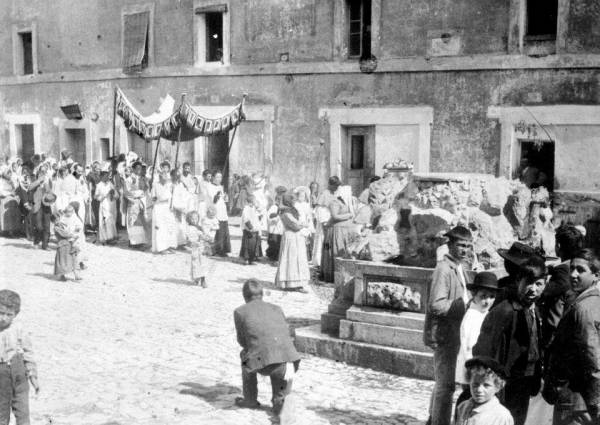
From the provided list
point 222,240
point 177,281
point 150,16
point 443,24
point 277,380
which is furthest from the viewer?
point 150,16

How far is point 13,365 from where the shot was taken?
18.4ft

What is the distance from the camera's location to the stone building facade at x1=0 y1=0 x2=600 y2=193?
50.0 feet

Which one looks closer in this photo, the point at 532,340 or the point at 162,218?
the point at 532,340

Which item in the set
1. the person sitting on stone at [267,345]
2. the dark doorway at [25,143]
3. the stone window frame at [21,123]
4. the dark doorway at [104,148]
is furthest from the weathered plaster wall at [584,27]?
the dark doorway at [25,143]

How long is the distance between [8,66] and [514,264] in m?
24.3

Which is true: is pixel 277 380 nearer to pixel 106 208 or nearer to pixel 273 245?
pixel 273 245

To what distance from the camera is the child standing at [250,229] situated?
14148 millimetres

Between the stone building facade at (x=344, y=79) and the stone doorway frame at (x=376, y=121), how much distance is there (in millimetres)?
27

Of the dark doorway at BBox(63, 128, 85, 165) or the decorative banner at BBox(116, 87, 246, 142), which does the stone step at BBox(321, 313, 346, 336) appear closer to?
the decorative banner at BBox(116, 87, 246, 142)

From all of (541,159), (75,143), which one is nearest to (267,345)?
(541,159)

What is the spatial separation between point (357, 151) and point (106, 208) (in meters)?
5.75

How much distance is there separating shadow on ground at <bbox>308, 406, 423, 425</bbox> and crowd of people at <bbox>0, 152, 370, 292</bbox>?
5184mm

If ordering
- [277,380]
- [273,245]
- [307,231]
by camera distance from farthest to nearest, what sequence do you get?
[273,245], [307,231], [277,380]

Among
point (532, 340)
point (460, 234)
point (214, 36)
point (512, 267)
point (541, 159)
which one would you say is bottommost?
point (532, 340)
